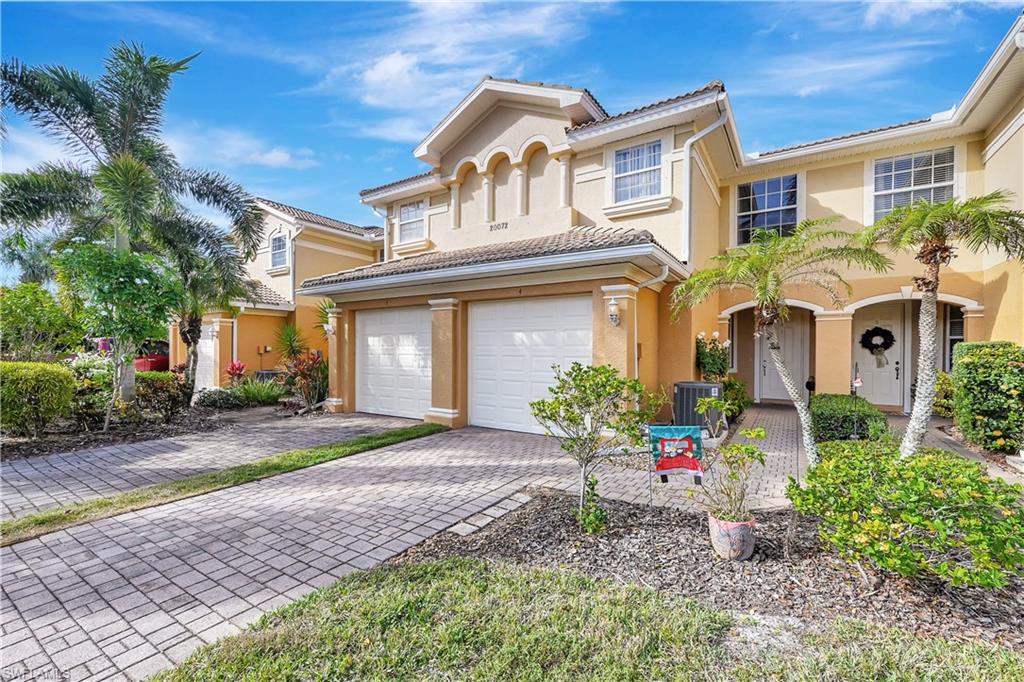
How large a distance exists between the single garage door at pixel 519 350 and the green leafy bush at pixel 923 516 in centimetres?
534

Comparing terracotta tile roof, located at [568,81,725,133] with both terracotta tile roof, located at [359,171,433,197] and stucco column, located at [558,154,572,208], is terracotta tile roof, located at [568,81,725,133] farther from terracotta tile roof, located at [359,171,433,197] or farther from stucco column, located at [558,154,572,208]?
terracotta tile roof, located at [359,171,433,197]

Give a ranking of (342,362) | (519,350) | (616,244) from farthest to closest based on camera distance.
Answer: (342,362), (519,350), (616,244)

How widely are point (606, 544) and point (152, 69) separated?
1417 centimetres

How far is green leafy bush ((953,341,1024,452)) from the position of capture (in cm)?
746

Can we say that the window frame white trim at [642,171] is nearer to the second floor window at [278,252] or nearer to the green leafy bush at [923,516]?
the green leafy bush at [923,516]

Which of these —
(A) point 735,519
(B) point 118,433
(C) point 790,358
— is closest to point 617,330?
(A) point 735,519

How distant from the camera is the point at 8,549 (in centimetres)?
424

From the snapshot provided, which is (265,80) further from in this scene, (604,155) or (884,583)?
(884,583)

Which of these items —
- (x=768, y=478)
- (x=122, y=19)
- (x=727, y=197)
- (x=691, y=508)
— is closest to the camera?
(x=691, y=508)

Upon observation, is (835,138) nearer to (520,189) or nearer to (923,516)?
(520,189)

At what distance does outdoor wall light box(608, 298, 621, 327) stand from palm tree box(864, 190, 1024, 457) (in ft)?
12.1

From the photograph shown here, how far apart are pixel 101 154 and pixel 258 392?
23.8ft

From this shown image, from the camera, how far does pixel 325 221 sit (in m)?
20.2

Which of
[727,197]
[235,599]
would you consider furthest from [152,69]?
[727,197]
